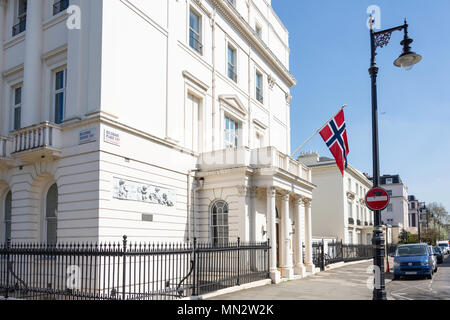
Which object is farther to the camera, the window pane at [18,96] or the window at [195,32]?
the window at [195,32]

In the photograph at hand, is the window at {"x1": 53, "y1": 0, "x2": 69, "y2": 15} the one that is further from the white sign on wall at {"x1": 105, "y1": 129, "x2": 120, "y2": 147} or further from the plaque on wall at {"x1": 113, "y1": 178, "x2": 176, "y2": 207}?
the plaque on wall at {"x1": 113, "y1": 178, "x2": 176, "y2": 207}

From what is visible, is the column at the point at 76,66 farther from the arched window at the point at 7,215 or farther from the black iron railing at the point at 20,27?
the arched window at the point at 7,215

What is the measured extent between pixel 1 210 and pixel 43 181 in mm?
3446

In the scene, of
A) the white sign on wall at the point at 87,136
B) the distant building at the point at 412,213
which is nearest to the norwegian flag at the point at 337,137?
the white sign on wall at the point at 87,136

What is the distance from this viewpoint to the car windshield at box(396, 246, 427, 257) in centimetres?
2114

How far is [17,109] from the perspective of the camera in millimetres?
17672

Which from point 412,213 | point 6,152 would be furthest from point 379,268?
point 412,213

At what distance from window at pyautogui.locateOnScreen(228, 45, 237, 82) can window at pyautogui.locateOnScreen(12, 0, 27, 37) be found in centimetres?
1012

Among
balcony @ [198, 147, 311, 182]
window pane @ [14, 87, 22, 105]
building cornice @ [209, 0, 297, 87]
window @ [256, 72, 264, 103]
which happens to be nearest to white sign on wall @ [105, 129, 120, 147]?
balcony @ [198, 147, 311, 182]

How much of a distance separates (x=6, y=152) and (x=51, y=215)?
127 inches

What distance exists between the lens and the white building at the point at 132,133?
14000mm

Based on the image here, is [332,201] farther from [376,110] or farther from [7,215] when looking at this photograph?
[376,110]

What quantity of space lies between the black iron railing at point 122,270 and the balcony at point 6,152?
349 cm
